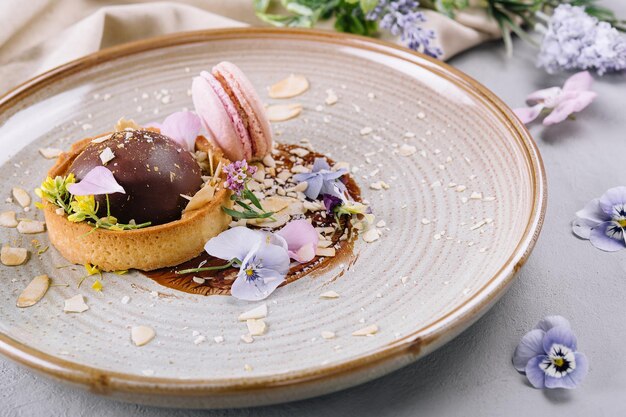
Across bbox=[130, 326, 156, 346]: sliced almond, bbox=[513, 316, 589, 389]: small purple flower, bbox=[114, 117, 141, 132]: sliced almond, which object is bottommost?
bbox=[513, 316, 589, 389]: small purple flower

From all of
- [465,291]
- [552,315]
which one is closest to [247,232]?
[465,291]

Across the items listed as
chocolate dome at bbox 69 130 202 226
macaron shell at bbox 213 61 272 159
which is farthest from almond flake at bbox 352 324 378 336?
macaron shell at bbox 213 61 272 159

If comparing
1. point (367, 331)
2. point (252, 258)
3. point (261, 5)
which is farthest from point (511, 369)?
point (261, 5)

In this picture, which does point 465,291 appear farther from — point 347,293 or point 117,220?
point 117,220

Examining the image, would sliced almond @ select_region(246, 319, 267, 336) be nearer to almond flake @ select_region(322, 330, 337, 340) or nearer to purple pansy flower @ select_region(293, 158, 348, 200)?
almond flake @ select_region(322, 330, 337, 340)

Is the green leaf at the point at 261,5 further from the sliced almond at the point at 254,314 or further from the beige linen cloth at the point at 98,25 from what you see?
the sliced almond at the point at 254,314

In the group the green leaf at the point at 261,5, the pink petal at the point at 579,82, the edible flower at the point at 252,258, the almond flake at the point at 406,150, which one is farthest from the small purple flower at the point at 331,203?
the green leaf at the point at 261,5

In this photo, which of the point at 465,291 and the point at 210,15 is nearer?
the point at 465,291
